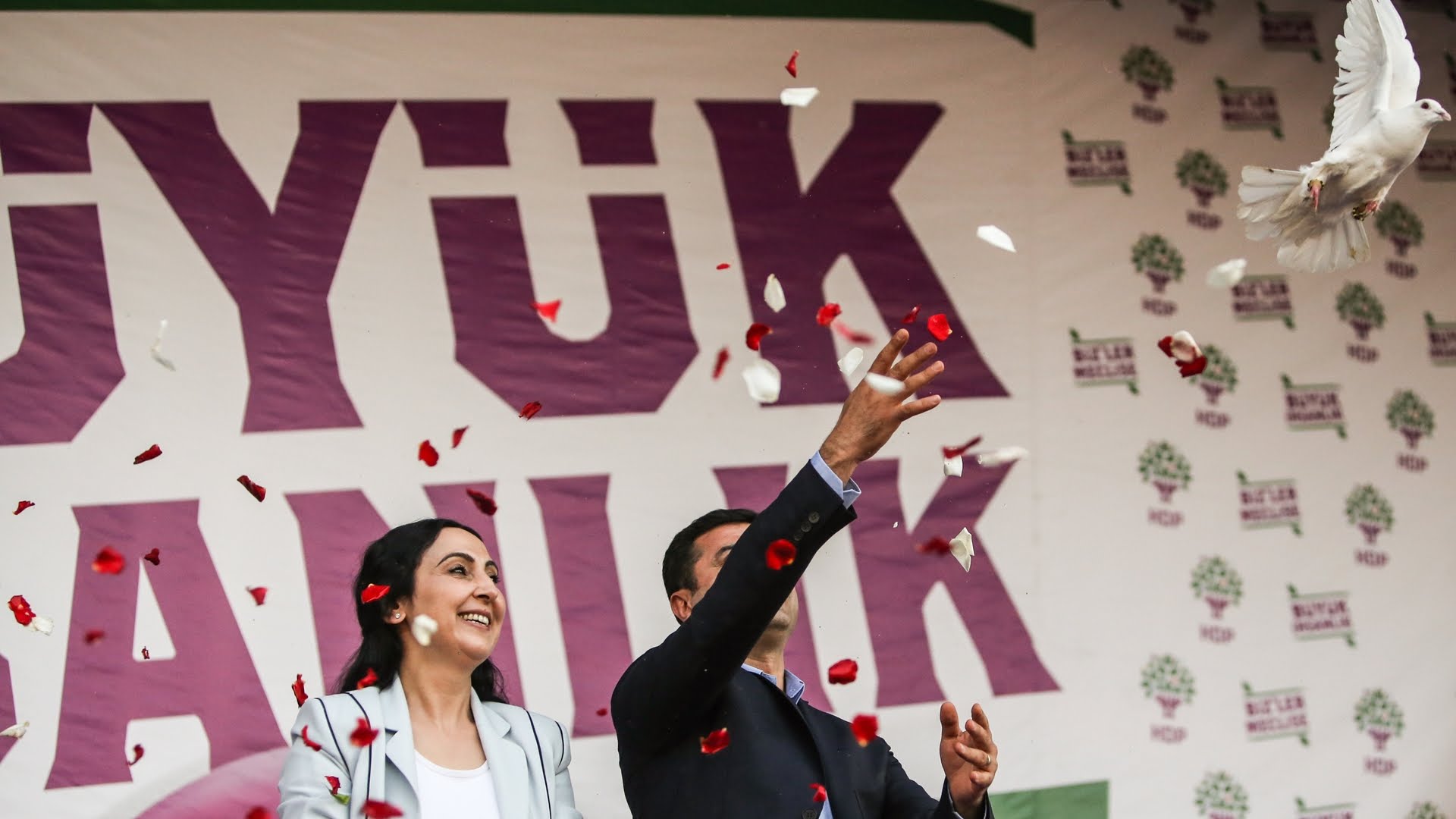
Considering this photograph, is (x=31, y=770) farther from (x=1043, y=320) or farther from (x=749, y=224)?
(x=1043, y=320)

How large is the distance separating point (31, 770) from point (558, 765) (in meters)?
1.15

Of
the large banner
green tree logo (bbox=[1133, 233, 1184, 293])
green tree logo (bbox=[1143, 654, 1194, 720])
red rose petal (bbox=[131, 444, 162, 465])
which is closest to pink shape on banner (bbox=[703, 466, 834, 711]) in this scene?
the large banner

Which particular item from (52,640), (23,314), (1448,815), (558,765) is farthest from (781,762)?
(1448,815)

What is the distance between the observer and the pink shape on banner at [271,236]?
129 inches

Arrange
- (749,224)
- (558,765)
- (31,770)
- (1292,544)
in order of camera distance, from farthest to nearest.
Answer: (1292,544) → (749,224) → (31,770) → (558,765)

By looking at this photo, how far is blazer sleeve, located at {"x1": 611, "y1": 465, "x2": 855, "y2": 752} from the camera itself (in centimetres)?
187

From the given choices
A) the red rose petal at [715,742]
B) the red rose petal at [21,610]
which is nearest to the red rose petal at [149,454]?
the red rose petal at [21,610]

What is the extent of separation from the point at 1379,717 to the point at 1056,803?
0.86 meters

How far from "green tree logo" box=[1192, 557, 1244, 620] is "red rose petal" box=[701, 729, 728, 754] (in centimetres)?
194

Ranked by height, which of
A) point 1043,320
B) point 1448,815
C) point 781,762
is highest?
point 1043,320

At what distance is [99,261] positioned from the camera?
10.6 feet

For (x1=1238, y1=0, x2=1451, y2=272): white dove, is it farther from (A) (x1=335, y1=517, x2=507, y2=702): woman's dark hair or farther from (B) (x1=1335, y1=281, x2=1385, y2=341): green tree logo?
(B) (x1=1335, y1=281, x2=1385, y2=341): green tree logo

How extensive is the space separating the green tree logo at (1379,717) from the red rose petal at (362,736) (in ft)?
8.25

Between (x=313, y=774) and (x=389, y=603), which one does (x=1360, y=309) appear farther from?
(x=313, y=774)
